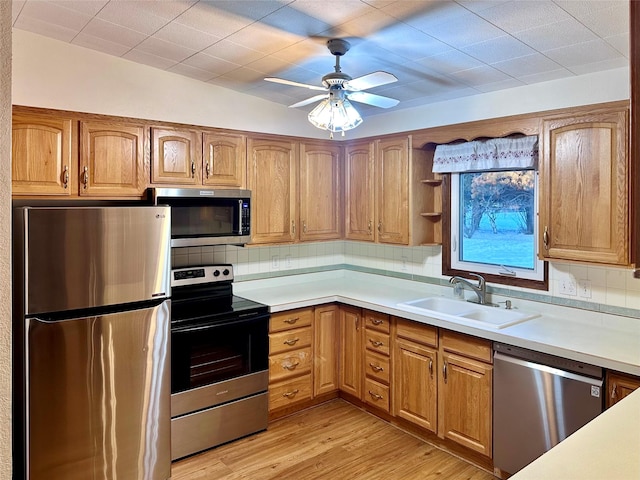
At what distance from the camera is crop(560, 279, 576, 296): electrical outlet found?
2824 millimetres

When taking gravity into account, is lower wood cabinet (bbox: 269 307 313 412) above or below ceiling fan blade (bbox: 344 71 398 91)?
below

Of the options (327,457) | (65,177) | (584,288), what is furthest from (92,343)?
(584,288)

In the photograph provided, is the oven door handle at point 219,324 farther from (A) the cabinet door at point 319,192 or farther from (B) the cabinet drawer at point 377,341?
(A) the cabinet door at point 319,192

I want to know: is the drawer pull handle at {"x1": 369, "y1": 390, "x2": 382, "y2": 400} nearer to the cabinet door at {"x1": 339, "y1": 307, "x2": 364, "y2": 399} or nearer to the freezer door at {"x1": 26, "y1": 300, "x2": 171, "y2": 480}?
the cabinet door at {"x1": 339, "y1": 307, "x2": 364, "y2": 399}

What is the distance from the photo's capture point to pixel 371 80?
2094 millimetres

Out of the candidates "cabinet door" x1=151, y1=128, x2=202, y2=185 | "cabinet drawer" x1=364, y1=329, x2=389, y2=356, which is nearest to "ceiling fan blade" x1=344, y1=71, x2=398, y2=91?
"cabinet door" x1=151, y1=128, x2=202, y2=185

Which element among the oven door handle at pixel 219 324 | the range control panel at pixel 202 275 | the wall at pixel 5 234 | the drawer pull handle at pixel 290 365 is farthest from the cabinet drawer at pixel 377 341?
the wall at pixel 5 234

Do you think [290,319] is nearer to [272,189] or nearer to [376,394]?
[376,394]

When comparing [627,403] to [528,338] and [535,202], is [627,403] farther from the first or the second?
[535,202]

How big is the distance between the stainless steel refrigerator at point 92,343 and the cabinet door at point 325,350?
1.18m

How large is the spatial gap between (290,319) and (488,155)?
5.92 feet

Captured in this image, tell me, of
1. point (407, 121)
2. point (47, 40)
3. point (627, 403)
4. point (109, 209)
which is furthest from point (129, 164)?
point (627, 403)

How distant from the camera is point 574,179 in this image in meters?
2.50

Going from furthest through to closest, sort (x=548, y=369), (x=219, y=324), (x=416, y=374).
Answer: (x=416, y=374) → (x=219, y=324) → (x=548, y=369)
